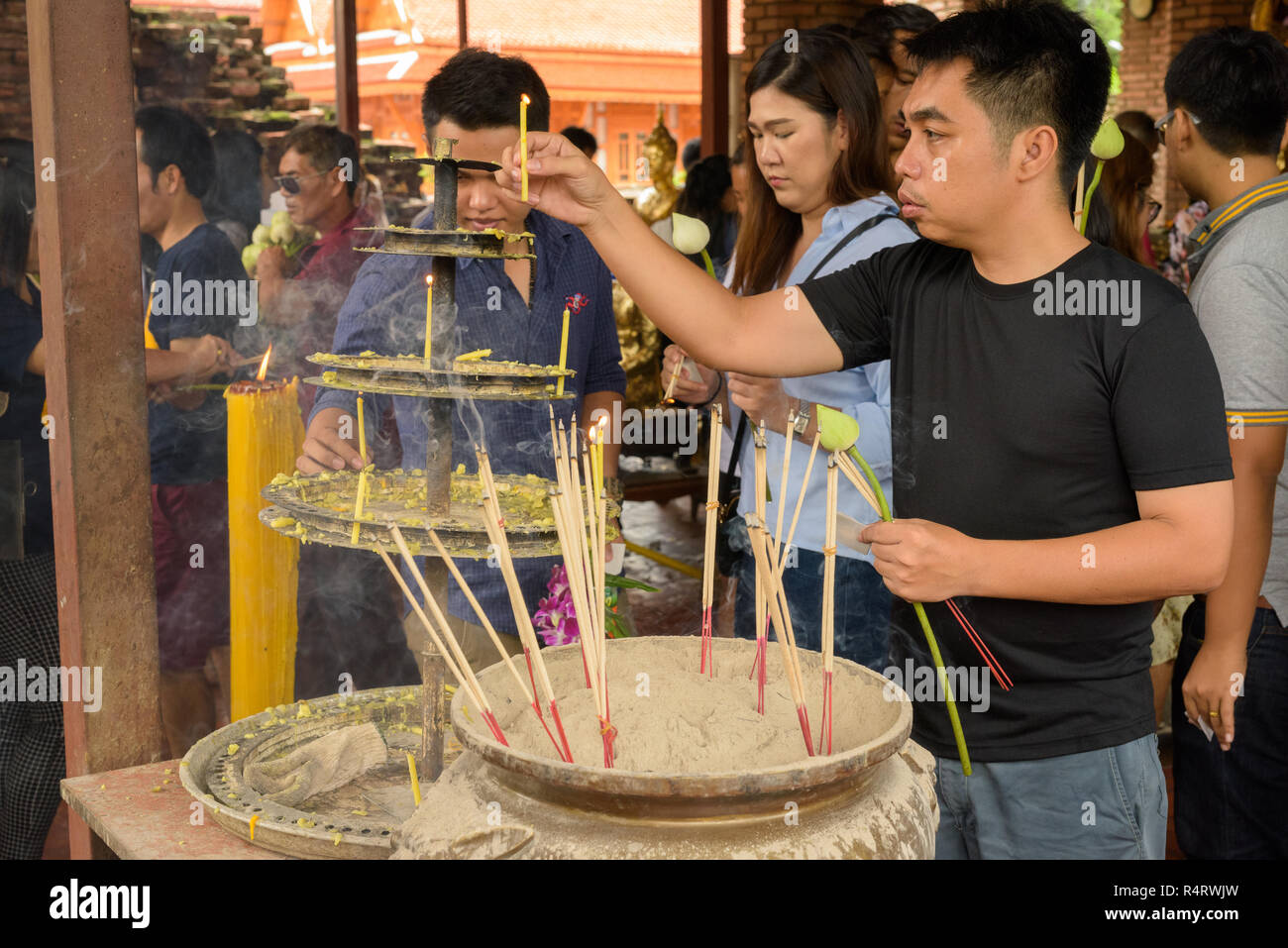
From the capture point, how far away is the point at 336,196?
4035 mm

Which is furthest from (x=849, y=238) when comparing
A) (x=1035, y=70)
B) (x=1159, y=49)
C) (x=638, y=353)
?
(x=1159, y=49)

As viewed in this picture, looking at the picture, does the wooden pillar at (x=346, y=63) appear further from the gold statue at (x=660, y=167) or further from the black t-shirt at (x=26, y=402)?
the black t-shirt at (x=26, y=402)

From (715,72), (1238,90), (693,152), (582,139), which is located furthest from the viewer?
(693,152)

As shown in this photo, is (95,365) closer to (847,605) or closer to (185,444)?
(847,605)

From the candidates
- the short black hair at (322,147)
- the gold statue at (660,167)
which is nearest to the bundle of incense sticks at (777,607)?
the short black hair at (322,147)

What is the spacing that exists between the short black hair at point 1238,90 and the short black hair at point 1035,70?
104 cm

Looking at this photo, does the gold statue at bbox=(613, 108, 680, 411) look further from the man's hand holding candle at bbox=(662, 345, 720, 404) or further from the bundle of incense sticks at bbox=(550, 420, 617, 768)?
the bundle of incense sticks at bbox=(550, 420, 617, 768)

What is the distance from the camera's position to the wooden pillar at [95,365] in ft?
5.76

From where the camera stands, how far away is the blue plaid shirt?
2.16 metres

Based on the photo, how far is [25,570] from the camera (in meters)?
2.90

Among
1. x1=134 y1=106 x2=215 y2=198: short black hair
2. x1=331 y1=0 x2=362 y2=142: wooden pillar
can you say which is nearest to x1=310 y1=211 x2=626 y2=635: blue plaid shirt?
x1=134 y1=106 x2=215 y2=198: short black hair

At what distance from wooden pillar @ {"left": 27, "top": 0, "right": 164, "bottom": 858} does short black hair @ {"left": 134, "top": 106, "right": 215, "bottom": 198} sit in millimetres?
1728

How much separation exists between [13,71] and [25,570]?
4.63 metres

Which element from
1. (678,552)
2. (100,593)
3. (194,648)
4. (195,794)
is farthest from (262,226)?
(195,794)
